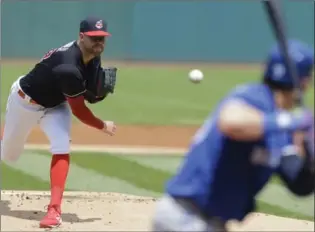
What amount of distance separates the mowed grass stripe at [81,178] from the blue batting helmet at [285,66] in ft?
16.0

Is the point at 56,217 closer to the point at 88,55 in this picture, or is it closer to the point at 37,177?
the point at 88,55

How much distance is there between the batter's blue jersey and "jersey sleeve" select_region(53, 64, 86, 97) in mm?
2500

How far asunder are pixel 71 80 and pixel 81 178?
10.2 feet

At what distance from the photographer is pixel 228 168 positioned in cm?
335

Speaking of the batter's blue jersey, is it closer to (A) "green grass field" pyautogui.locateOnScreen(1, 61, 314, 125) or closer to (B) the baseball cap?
(B) the baseball cap

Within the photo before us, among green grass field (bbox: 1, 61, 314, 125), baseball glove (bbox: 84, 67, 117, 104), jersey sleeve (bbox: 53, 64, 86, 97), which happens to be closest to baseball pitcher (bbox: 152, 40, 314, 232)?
jersey sleeve (bbox: 53, 64, 86, 97)

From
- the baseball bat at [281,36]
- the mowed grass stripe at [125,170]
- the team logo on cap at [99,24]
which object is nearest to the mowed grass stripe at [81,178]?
the mowed grass stripe at [125,170]

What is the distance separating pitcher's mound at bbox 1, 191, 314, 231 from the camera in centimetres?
622

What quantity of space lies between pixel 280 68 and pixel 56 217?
3.25m

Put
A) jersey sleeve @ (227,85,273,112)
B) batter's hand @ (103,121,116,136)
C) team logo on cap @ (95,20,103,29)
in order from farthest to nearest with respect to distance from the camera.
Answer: batter's hand @ (103,121,116,136)
team logo on cap @ (95,20,103,29)
jersey sleeve @ (227,85,273,112)

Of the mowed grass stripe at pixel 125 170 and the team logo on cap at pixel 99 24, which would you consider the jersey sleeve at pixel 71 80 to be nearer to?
the team logo on cap at pixel 99 24

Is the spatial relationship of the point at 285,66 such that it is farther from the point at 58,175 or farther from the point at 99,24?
the point at 58,175

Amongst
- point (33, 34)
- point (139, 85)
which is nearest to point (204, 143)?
point (139, 85)

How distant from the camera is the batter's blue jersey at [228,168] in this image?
3.21 m
